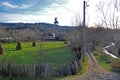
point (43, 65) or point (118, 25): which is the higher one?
point (118, 25)

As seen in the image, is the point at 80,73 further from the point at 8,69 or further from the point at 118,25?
the point at 118,25

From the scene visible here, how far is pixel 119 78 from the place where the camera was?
15.8 metres

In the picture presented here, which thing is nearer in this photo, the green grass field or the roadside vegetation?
the roadside vegetation

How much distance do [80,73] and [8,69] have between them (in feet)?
18.4

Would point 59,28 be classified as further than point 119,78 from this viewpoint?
Yes

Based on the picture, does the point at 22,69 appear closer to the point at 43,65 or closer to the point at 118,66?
the point at 43,65

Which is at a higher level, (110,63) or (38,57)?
(38,57)

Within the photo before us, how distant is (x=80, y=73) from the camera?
1725 cm

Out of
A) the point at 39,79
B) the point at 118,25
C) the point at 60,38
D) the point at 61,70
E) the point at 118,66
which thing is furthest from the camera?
the point at 60,38

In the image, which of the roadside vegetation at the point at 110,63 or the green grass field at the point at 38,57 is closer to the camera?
the roadside vegetation at the point at 110,63

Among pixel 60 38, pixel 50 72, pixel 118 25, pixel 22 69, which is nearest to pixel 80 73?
pixel 50 72

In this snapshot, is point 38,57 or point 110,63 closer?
point 110,63

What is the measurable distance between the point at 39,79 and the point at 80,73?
3.98 meters

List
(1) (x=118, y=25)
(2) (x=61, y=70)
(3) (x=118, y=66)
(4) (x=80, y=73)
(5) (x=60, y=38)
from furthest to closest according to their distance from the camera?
1. (5) (x=60, y=38)
2. (1) (x=118, y=25)
3. (3) (x=118, y=66)
4. (4) (x=80, y=73)
5. (2) (x=61, y=70)
